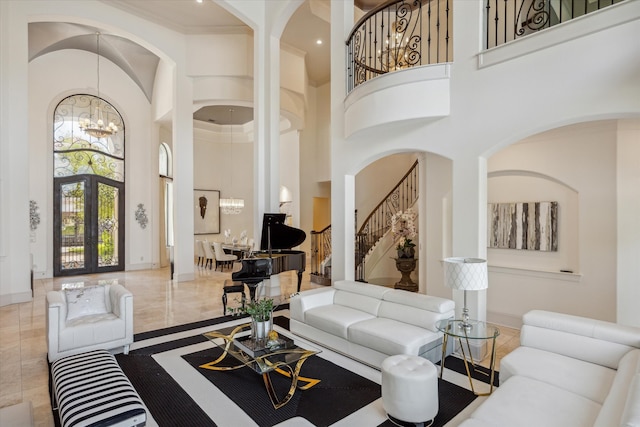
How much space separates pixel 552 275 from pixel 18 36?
10.1 m

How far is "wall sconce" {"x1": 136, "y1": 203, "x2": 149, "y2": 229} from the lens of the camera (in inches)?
412

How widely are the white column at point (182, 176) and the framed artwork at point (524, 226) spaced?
6.97 m

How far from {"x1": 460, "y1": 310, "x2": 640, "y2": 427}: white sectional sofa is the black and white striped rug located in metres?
0.52

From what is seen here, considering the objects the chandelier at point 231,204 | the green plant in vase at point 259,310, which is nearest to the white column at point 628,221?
the green plant in vase at point 259,310

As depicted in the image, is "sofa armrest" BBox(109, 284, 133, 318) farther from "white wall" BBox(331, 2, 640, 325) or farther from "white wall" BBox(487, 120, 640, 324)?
"white wall" BBox(487, 120, 640, 324)

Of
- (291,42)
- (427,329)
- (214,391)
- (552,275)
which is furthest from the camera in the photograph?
(291,42)

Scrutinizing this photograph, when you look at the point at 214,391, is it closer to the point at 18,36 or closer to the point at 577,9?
the point at 577,9

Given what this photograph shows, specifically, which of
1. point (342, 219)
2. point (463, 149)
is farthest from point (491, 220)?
point (342, 219)

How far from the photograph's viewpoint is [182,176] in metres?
8.88

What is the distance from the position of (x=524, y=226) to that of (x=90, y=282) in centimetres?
924

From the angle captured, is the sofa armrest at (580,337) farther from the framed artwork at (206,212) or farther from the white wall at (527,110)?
the framed artwork at (206,212)

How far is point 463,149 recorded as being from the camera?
4.13 m

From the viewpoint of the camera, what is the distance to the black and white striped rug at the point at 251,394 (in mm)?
2846

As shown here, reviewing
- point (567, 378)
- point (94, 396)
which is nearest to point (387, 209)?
point (567, 378)
